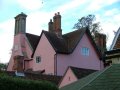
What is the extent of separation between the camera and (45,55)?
168 ft

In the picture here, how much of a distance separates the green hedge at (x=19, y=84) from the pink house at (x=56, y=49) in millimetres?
20969

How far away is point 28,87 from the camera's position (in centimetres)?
2675

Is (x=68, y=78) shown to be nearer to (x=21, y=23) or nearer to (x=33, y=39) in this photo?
(x=33, y=39)

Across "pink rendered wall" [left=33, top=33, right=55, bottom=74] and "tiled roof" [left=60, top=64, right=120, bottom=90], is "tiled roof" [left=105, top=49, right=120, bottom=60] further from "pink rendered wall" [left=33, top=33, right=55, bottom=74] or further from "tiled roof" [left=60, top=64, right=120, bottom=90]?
"pink rendered wall" [left=33, top=33, right=55, bottom=74]

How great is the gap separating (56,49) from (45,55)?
2.84 m

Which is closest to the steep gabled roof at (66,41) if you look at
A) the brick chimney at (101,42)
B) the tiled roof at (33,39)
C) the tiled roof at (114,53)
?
the brick chimney at (101,42)

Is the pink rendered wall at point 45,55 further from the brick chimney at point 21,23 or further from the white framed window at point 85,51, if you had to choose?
the brick chimney at point 21,23

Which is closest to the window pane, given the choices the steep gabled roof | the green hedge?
the steep gabled roof

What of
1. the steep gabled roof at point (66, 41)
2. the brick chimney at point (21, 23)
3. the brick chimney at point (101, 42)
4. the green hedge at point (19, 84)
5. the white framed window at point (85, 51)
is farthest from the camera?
the brick chimney at point (21, 23)

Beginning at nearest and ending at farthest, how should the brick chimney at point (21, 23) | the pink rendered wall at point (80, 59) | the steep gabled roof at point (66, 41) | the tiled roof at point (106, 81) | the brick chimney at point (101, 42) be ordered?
the tiled roof at point (106, 81), the pink rendered wall at point (80, 59), the steep gabled roof at point (66, 41), the brick chimney at point (101, 42), the brick chimney at point (21, 23)

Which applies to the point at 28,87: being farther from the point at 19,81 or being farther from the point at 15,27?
the point at 15,27

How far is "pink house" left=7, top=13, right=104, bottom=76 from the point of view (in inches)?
1957

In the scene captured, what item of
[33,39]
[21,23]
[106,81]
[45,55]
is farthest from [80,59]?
[106,81]

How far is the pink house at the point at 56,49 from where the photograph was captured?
49719mm
